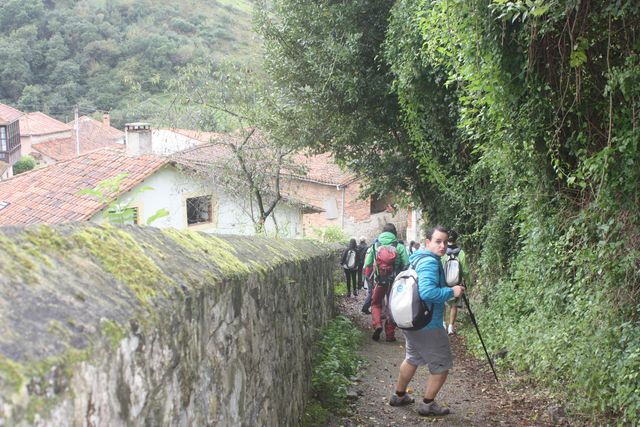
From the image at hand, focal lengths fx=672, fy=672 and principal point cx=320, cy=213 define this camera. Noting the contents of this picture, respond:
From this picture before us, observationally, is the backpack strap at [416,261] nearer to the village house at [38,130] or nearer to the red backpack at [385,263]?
the red backpack at [385,263]

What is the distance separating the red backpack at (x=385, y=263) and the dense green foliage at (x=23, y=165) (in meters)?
42.7

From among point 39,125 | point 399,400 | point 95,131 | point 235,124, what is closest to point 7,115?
point 39,125

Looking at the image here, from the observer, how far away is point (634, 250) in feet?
16.9

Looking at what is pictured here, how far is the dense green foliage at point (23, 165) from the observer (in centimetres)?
4686

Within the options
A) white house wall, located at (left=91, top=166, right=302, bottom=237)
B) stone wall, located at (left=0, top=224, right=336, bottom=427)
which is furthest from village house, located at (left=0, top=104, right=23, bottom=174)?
stone wall, located at (left=0, top=224, right=336, bottom=427)

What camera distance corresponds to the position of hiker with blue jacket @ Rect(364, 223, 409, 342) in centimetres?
948

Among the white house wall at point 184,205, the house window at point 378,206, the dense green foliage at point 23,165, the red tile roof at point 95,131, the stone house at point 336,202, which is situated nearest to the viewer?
the white house wall at point 184,205

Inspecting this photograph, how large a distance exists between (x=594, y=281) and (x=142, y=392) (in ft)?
16.2

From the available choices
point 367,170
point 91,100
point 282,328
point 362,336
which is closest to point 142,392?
point 282,328

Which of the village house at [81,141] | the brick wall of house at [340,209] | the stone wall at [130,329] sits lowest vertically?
the brick wall of house at [340,209]

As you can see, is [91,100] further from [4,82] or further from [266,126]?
[266,126]

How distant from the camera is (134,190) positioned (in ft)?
52.1

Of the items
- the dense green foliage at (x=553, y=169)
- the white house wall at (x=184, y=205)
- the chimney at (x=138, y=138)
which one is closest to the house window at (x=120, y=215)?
the dense green foliage at (x=553, y=169)

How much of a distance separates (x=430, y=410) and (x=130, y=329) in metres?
4.82
